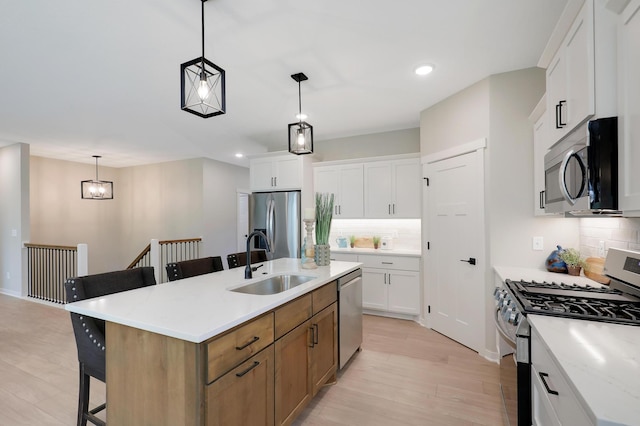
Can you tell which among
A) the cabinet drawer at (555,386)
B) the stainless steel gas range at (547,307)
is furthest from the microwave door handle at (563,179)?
the cabinet drawer at (555,386)

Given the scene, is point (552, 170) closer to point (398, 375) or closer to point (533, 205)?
point (533, 205)

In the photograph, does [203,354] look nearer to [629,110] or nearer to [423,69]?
[629,110]

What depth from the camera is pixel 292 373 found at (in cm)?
186

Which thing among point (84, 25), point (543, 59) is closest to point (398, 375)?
point (543, 59)

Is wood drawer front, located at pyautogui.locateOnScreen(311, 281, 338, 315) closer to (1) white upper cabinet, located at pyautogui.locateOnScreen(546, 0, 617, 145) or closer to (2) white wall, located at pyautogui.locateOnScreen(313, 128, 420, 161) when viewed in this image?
(1) white upper cabinet, located at pyautogui.locateOnScreen(546, 0, 617, 145)

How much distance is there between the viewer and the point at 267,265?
9.53ft

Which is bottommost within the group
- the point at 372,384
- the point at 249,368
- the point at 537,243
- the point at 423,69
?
the point at 372,384

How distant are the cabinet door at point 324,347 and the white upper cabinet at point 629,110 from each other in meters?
1.77

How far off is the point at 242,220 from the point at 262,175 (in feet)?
9.59

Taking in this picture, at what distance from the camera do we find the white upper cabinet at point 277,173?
15.3 ft

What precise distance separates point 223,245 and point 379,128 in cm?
447

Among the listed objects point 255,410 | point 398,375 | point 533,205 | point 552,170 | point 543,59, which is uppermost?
point 543,59

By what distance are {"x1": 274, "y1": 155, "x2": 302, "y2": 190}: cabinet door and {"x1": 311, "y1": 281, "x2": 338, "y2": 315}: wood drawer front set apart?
243 cm

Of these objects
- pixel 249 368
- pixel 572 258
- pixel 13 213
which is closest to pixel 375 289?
pixel 572 258
